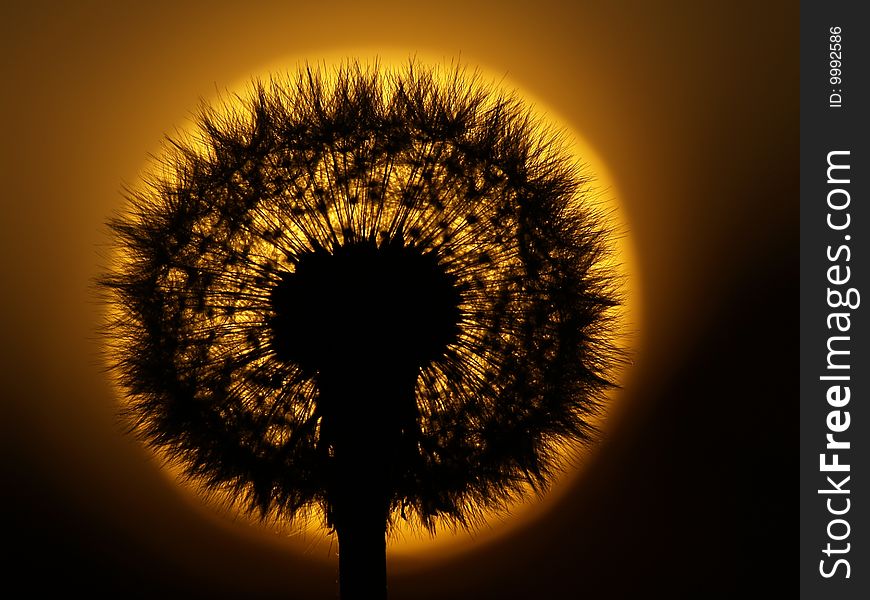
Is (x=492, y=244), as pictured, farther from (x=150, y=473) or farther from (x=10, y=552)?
(x=10, y=552)

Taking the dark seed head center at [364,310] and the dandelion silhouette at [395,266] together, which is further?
the dandelion silhouette at [395,266]

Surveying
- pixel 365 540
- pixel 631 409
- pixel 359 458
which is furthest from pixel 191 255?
pixel 631 409

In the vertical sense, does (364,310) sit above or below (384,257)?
below

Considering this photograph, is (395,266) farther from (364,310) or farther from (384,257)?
(364,310)

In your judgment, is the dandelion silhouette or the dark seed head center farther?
the dandelion silhouette

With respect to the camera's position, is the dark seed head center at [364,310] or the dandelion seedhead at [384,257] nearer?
the dark seed head center at [364,310]

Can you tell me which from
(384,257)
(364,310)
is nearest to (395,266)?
(384,257)

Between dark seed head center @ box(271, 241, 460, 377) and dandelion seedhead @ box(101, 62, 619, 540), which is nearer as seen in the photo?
dark seed head center @ box(271, 241, 460, 377)
